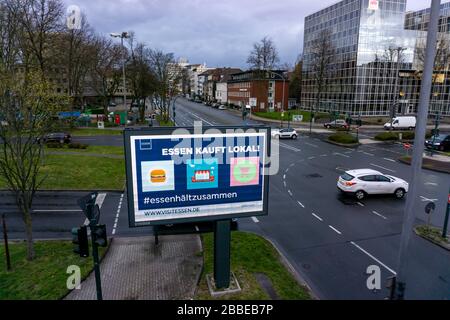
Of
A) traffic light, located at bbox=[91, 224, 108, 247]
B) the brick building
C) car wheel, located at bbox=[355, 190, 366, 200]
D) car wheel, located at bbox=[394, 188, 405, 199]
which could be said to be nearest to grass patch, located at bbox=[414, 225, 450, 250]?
car wheel, located at bbox=[355, 190, 366, 200]

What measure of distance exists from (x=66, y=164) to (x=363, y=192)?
64.4 feet

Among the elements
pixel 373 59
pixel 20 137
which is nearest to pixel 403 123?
pixel 373 59

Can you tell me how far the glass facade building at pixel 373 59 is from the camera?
56.4 m

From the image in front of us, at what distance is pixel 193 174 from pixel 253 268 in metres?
3.98

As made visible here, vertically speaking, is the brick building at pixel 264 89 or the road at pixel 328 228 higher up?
the brick building at pixel 264 89

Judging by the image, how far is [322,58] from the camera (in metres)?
61.7

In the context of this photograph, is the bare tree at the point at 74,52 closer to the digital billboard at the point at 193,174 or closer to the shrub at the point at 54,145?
the shrub at the point at 54,145

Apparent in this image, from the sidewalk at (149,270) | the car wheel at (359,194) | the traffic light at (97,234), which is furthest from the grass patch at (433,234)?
the traffic light at (97,234)

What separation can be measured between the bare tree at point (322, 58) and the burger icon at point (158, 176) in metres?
58.9
